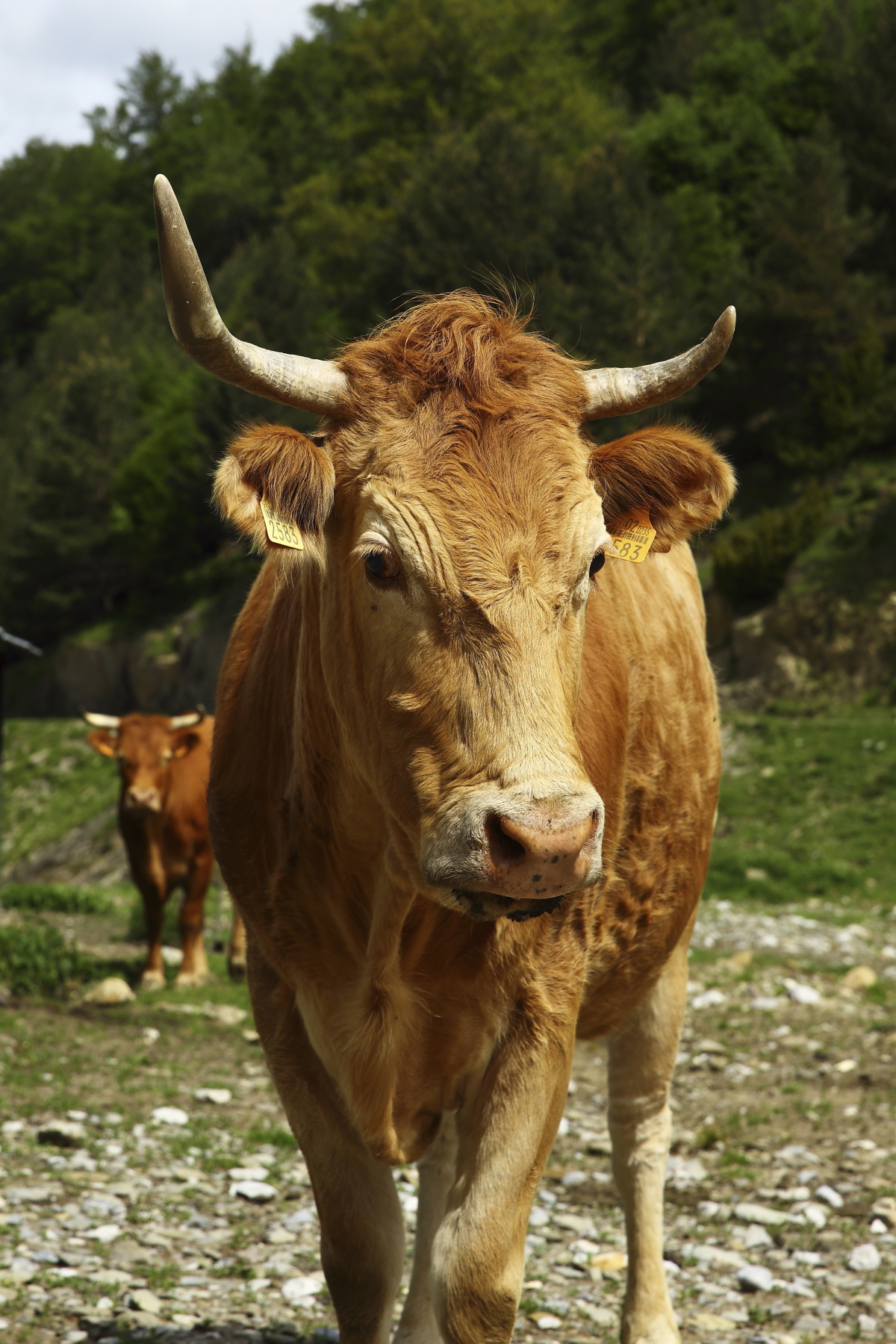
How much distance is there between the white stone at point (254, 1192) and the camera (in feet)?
18.4

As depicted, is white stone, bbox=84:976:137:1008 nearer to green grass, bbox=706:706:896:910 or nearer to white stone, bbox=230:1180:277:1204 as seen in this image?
white stone, bbox=230:1180:277:1204

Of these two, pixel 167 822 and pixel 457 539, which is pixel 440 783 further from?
pixel 167 822

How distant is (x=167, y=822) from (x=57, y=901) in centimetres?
511

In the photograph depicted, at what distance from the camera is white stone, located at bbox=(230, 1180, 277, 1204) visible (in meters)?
5.61

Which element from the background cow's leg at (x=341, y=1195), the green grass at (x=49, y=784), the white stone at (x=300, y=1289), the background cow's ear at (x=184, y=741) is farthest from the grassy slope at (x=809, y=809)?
the green grass at (x=49, y=784)

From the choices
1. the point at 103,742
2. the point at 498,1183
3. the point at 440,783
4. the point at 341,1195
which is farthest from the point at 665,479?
the point at 103,742

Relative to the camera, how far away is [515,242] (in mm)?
42375

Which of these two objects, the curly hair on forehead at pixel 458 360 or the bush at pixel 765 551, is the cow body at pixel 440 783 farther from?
the bush at pixel 765 551

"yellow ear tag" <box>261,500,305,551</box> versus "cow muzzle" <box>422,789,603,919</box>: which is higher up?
"yellow ear tag" <box>261,500,305,551</box>

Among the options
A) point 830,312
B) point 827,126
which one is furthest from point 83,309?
point 830,312

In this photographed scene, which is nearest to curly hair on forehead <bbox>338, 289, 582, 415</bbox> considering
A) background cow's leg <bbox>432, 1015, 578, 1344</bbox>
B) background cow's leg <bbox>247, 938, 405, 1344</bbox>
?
background cow's leg <bbox>432, 1015, 578, 1344</bbox>

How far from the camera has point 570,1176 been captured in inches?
237

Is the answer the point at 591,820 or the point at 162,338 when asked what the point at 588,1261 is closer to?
the point at 591,820

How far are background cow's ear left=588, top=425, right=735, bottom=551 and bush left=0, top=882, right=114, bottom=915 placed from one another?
46.1 feet
